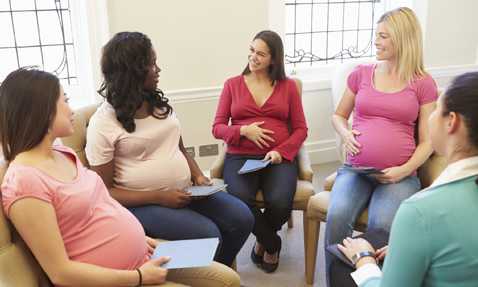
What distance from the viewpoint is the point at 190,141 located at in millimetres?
3385

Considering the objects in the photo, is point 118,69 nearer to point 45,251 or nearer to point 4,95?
point 4,95

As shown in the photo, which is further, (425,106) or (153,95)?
(425,106)

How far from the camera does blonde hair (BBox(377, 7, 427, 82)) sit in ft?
7.37

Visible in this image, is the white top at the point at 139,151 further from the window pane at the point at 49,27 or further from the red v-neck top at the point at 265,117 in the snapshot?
the window pane at the point at 49,27

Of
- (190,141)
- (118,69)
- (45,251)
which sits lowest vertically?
(190,141)

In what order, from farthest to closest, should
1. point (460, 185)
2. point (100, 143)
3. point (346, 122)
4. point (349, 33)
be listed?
point (349, 33) < point (346, 122) < point (100, 143) < point (460, 185)

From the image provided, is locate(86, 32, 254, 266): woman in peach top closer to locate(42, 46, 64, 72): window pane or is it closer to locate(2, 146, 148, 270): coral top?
locate(2, 146, 148, 270): coral top

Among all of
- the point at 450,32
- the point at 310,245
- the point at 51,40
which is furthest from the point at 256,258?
the point at 450,32

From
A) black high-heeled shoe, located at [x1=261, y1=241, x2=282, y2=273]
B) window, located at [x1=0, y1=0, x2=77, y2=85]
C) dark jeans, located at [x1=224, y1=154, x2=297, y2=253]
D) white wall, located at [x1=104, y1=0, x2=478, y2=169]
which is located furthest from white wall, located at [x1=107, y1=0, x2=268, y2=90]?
black high-heeled shoe, located at [x1=261, y1=241, x2=282, y2=273]

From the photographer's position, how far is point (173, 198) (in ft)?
6.23

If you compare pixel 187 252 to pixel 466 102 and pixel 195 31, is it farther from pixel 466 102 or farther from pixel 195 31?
pixel 195 31

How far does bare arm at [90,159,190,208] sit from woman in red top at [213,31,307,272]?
17.4 inches

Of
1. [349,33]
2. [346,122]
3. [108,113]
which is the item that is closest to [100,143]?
[108,113]

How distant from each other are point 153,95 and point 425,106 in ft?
4.03
